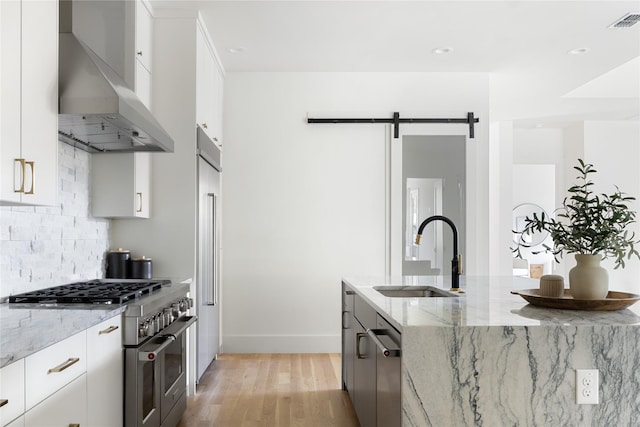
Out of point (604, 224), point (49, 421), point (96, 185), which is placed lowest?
point (49, 421)

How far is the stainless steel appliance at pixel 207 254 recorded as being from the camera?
3754 mm

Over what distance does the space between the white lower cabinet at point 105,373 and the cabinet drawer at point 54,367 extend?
9 centimetres

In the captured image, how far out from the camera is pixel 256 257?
16.4 feet

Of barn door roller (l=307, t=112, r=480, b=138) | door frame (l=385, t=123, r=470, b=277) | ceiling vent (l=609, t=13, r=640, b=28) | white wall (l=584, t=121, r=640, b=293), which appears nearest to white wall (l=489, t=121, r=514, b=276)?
white wall (l=584, t=121, r=640, b=293)

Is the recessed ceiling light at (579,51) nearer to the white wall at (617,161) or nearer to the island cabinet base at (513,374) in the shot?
the white wall at (617,161)

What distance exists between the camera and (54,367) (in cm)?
158

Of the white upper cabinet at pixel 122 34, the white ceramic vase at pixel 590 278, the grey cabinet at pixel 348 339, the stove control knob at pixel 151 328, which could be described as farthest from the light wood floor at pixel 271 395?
the white upper cabinet at pixel 122 34

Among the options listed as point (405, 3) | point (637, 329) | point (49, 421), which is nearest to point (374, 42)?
point (405, 3)

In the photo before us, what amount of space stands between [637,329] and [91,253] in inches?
116

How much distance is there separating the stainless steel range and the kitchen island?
4.00 feet

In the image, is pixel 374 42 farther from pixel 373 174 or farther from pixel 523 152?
pixel 523 152

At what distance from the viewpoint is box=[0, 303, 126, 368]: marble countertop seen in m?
1.43

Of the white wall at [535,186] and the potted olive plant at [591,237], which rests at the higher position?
the white wall at [535,186]

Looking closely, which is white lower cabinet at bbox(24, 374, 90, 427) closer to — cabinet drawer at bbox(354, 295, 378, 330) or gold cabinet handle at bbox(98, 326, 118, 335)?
gold cabinet handle at bbox(98, 326, 118, 335)
